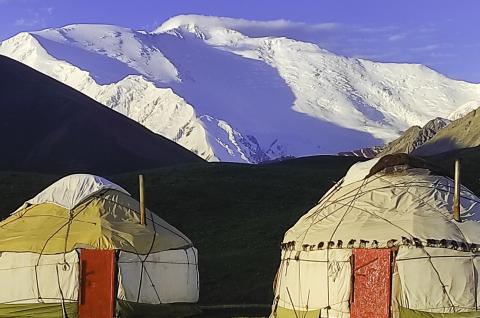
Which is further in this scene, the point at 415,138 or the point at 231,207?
the point at 415,138

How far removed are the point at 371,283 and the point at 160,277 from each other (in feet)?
14.8

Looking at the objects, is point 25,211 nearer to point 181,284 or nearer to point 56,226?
point 56,226

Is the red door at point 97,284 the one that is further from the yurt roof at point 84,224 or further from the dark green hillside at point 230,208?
the dark green hillside at point 230,208

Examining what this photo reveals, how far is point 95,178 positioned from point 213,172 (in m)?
27.0

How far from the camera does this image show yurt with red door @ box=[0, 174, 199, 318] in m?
14.8

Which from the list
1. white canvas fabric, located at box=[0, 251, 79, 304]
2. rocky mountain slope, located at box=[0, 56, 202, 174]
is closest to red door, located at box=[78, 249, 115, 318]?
white canvas fabric, located at box=[0, 251, 79, 304]

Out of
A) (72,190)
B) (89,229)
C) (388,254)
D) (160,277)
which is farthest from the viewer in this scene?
(72,190)

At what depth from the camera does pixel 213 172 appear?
43656mm

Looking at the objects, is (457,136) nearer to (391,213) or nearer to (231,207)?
(231,207)

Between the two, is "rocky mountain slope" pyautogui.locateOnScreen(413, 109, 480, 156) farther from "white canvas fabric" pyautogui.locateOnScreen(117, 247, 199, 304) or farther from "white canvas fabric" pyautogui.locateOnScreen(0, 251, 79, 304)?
"white canvas fabric" pyautogui.locateOnScreen(0, 251, 79, 304)

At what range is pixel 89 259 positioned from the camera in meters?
14.8

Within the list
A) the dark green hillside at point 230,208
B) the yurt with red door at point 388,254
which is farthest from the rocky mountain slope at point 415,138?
the yurt with red door at point 388,254

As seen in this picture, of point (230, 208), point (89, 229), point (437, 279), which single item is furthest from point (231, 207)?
point (437, 279)

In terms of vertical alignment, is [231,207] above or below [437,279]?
above
